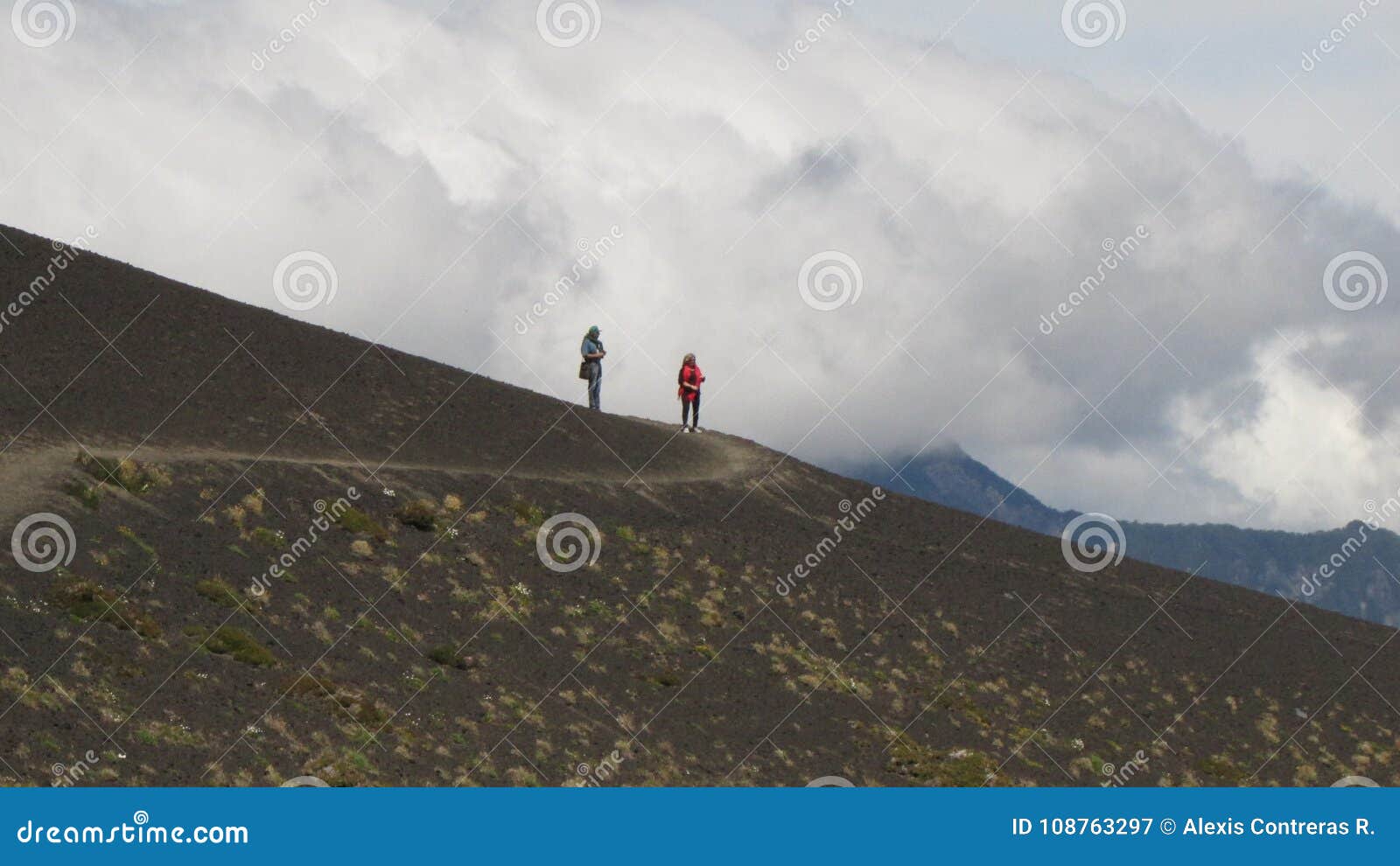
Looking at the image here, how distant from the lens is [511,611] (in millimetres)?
39844

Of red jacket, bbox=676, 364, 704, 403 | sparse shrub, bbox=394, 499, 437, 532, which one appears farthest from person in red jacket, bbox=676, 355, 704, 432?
sparse shrub, bbox=394, 499, 437, 532

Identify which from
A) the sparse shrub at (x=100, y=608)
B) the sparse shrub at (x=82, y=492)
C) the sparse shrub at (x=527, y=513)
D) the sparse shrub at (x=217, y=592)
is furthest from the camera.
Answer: the sparse shrub at (x=527, y=513)

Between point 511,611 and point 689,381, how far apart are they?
692 inches

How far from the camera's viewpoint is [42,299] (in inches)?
1941

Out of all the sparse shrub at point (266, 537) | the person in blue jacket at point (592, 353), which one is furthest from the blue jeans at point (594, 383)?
the sparse shrub at point (266, 537)

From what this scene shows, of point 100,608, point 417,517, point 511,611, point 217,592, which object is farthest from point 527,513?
point 100,608

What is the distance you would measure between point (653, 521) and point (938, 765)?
481 inches

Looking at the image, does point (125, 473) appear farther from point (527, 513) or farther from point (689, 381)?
point (689, 381)

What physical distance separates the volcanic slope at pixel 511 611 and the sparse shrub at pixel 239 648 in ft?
0.21

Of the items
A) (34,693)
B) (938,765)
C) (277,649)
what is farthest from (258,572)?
(938,765)

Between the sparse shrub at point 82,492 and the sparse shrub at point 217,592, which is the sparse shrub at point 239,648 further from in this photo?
the sparse shrub at point 82,492

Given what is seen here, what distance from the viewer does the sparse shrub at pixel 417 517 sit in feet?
138

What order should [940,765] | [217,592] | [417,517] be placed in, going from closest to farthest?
[217,592] → [940,765] → [417,517]

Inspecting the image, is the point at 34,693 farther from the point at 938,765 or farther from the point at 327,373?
the point at 327,373
